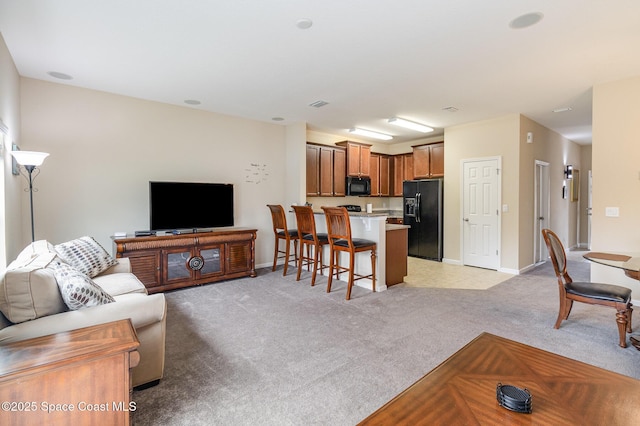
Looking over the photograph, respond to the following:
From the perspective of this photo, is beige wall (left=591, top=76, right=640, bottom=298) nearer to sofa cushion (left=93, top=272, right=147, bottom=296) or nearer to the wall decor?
the wall decor

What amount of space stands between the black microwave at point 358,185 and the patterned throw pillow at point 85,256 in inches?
182

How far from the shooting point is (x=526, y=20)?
2.44 m

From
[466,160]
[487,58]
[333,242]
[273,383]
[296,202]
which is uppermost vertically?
[487,58]

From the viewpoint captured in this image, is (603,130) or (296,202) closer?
(603,130)

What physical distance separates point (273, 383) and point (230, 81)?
10.7 feet

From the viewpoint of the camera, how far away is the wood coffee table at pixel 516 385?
112 centimetres

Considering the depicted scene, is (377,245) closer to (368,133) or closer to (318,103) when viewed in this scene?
(318,103)

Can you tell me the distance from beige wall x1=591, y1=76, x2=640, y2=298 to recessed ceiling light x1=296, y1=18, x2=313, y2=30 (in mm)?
3764

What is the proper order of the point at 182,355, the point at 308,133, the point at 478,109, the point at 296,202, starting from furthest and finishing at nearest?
1. the point at 308,133
2. the point at 296,202
3. the point at 478,109
4. the point at 182,355

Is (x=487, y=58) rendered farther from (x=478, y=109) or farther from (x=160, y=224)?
(x=160, y=224)

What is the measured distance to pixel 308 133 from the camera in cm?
640

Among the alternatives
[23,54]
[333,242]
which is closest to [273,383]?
[333,242]

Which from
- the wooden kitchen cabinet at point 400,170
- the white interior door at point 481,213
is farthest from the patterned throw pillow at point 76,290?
the wooden kitchen cabinet at point 400,170

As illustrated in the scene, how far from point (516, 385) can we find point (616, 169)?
391 centimetres
